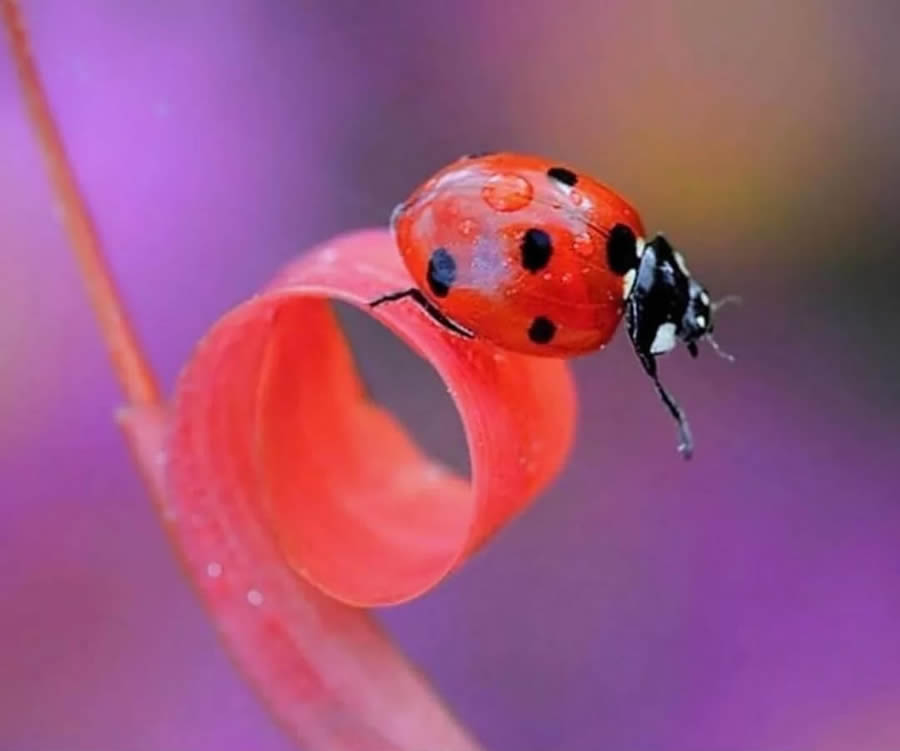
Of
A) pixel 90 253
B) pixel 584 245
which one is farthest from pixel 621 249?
pixel 90 253

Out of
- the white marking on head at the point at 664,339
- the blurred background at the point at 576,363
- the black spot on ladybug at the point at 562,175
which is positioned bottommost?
the blurred background at the point at 576,363


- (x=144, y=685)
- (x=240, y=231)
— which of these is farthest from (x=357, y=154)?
(x=144, y=685)

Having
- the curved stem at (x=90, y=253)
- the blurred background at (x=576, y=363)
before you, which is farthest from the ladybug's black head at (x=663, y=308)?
the blurred background at (x=576, y=363)

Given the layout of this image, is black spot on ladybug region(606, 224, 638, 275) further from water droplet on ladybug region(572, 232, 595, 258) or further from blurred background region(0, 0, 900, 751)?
blurred background region(0, 0, 900, 751)

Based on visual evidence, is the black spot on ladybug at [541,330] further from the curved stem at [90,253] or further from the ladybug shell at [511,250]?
the curved stem at [90,253]

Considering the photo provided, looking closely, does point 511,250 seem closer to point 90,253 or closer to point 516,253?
point 516,253

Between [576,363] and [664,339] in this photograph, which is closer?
[664,339]

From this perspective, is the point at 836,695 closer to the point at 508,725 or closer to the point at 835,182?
the point at 508,725
